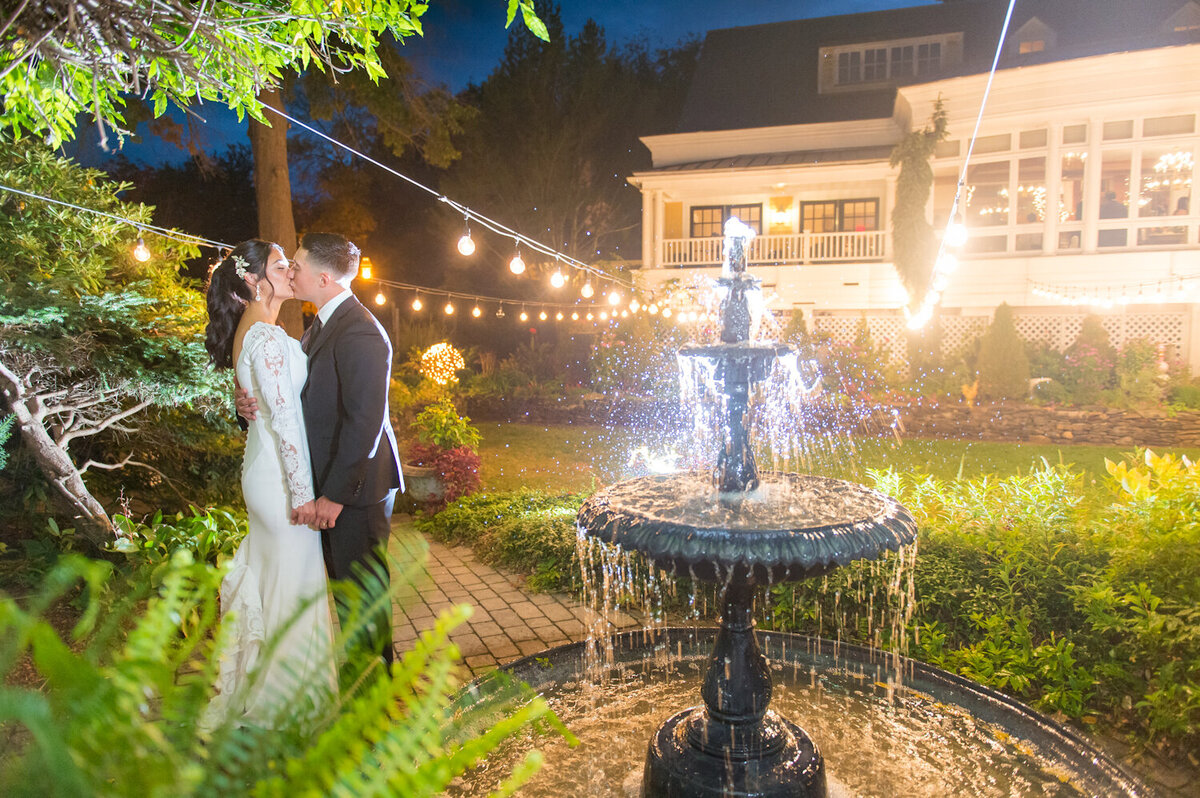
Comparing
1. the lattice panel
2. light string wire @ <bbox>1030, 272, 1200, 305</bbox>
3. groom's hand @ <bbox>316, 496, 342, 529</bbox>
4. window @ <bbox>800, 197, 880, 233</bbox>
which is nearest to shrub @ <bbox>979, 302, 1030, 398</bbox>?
the lattice panel

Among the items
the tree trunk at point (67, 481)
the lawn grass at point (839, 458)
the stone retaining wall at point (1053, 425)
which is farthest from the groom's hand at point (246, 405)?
the stone retaining wall at point (1053, 425)

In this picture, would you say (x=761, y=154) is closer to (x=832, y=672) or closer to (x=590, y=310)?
(x=590, y=310)

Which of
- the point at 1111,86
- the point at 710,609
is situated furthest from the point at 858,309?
the point at 710,609

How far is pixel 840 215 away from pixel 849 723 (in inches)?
736

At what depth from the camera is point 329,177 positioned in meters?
24.9

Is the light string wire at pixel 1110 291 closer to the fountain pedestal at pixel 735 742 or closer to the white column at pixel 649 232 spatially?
the white column at pixel 649 232

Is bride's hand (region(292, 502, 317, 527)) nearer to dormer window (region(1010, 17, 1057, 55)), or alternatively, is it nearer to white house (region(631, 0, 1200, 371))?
white house (region(631, 0, 1200, 371))

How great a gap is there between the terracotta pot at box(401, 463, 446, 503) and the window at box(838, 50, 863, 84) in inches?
753

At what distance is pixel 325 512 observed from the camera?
3.17 metres

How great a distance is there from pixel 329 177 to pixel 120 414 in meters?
21.9

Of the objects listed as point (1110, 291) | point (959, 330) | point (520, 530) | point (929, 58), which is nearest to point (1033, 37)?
point (929, 58)

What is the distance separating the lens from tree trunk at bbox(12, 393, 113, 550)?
502 centimetres

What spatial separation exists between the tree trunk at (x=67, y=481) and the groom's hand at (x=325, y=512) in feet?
10.1

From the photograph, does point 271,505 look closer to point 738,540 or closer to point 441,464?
point 738,540
